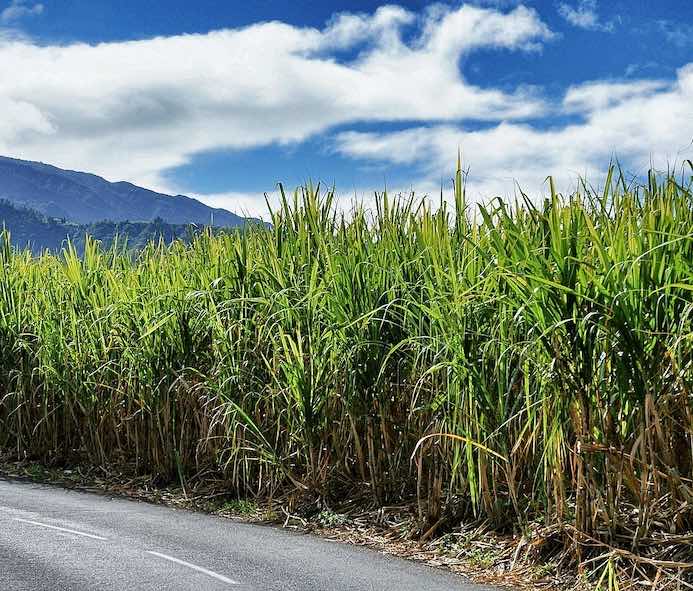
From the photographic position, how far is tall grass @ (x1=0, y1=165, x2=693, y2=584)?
4852mm

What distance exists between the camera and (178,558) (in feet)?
18.6

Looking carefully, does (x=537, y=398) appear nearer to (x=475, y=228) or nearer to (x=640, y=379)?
(x=640, y=379)

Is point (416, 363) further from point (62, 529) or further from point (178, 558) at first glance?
point (62, 529)

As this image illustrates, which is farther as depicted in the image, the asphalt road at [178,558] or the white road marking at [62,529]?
the white road marking at [62,529]

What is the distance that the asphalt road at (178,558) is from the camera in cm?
512

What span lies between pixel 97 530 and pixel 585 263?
4277mm

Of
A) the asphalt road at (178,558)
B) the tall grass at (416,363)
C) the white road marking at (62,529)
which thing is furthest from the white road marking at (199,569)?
the tall grass at (416,363)

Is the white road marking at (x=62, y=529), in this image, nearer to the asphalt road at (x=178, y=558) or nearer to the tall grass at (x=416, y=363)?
the asphalt road at (x=178, y=558)

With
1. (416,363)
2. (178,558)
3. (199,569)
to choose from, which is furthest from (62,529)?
(416,363)

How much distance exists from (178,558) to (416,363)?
2.16 m

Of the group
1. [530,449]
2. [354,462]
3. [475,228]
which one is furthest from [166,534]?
[475,228]

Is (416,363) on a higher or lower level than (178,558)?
higher

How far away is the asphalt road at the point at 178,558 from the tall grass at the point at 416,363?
2.07ft

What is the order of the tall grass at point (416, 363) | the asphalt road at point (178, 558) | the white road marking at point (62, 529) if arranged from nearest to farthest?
the tall grass at point (416, 363)
the asphalt road at point (178, 558)
the white road marking at point (62, 529)
